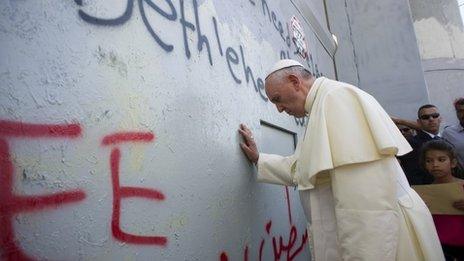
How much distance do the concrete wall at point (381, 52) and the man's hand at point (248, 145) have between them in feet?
22.6

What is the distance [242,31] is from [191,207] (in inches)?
55.8

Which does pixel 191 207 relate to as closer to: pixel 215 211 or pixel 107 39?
pixel 215 211

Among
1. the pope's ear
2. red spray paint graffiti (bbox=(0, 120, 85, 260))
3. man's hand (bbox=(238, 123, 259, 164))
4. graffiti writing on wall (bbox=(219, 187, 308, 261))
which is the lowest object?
graffiti writing on wall (bbox=(219, 187, 308, 261))

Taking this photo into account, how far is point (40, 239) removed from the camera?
1.01 m

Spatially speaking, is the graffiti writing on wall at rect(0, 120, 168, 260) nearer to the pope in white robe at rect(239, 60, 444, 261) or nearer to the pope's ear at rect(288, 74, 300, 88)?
the pope in white robe at rect(239, 60, 444, 261)

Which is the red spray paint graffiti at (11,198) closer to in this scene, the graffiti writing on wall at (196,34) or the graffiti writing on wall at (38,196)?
the graffiti writing on wall at (38,196)

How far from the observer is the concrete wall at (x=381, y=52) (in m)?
8.13

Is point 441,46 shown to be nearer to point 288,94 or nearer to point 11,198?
point 288,94

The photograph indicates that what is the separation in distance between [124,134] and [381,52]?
27.5 ft

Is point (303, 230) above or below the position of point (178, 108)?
below

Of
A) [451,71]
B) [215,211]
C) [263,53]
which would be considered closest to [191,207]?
[215,211]

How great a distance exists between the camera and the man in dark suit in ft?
12.6

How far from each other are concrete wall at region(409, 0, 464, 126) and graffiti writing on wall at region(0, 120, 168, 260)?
12.4 m

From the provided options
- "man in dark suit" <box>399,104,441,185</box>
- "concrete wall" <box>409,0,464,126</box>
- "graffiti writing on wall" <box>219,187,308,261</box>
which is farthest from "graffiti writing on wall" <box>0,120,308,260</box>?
"concrete wall" <box>409,0,464,126</box>
